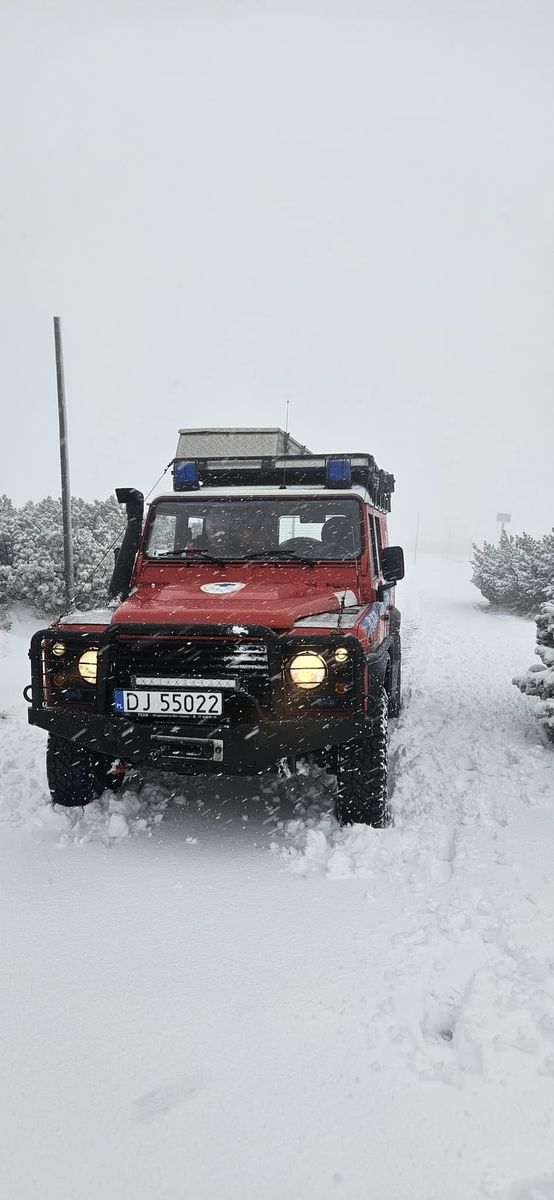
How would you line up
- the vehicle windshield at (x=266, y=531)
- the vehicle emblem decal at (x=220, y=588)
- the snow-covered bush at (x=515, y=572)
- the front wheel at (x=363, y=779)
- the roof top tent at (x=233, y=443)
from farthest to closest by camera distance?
1. the snow-covered bush at (x=515, y=572)
2. the roof top tent at (x=233, y=443)
3. the vehicle windshield at (x=266, y=531)
4. the vehicle emblem decal at (x=220, y=588)
5. the front wheel at (x=363, y=779)

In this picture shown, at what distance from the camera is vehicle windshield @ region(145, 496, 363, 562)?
5.25 m

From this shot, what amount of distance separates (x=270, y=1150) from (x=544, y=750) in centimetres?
456

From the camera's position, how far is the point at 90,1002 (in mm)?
2791

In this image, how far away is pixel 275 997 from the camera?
2.81 metres

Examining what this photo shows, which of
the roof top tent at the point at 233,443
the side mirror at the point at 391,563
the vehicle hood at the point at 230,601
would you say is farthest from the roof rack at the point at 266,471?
the vehicle hood at the point at 230,601

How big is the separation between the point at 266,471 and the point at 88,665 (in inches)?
93.4

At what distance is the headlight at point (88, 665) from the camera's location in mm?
4230

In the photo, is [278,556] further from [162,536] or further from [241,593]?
[162,536]

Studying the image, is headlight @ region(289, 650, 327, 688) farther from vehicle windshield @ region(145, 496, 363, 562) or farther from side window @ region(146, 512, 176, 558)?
side window @ region(146, 512, 176, 558)

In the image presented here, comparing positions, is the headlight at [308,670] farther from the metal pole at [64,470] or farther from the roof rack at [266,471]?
the metal pole at [64,470]

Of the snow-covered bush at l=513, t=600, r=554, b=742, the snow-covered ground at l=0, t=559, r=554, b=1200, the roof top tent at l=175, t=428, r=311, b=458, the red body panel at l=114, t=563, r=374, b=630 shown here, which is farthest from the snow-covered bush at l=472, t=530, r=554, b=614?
the snow-covered ground at l=0, t=559, r=554, b=1200

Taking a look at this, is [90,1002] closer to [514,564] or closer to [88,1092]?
[88,1092]

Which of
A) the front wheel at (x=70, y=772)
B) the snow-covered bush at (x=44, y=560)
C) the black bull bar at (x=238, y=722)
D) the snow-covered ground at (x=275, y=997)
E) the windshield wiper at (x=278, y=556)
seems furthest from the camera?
the snow-covered bush at (x=44, y=560)

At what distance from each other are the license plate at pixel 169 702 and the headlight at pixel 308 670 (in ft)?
1.41
